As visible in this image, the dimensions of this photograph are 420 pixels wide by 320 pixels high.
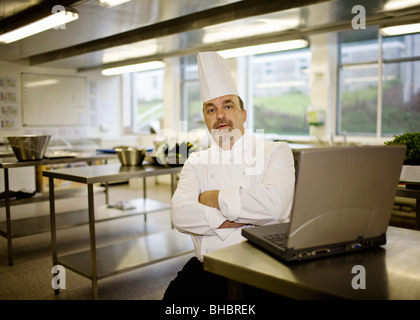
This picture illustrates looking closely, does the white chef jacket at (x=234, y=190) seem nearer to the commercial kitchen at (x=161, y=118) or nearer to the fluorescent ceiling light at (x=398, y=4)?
the commercial kitchen at (x=161, y=118)

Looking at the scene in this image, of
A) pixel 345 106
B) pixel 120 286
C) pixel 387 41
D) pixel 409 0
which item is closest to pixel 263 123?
pixel 345 106

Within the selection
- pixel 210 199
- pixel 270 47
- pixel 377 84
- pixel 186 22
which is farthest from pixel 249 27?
pixel 210 199

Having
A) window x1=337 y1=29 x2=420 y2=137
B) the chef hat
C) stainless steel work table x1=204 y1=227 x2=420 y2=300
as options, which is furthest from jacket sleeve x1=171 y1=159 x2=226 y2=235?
window x1=337 y1=29 x2=420 y2=137

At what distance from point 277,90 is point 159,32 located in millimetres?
2705

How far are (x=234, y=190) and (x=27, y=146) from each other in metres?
2.59

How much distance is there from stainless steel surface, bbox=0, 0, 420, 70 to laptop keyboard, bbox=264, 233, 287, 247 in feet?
9.21

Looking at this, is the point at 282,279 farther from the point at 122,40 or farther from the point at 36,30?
the point at 122,40

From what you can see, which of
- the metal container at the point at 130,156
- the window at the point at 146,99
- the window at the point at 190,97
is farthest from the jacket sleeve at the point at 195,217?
the window at the point at 146,99

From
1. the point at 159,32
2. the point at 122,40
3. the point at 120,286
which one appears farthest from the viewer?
the point at 122,40

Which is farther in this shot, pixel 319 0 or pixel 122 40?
pixel 122 40

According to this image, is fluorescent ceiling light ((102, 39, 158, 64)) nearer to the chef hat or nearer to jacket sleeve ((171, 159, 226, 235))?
the chef hat

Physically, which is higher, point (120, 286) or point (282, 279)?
point (282, 279)
